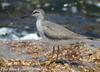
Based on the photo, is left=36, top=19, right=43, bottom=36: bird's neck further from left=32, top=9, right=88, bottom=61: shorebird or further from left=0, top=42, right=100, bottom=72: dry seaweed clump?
left=0, top=42, right=100, bottom=72: dry seaweed clump

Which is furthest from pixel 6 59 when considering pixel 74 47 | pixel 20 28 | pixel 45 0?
pixel 45 0

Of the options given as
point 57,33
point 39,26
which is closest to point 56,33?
point 57,33

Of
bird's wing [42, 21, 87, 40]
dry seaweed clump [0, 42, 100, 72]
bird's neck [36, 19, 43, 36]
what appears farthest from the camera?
bird's neck [36, 19, 43, 36]

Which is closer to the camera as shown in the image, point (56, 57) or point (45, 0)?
point (56, 57)

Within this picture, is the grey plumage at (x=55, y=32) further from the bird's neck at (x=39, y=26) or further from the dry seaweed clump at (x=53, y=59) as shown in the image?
the dry seaweed clump at (x=53, y=59)

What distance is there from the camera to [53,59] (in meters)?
13.7

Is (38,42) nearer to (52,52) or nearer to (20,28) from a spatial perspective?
(52,52)

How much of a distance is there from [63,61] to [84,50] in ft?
4.27

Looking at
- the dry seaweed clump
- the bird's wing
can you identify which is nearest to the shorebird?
the bird's wing

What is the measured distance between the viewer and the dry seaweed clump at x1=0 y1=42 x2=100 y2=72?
13.2 m

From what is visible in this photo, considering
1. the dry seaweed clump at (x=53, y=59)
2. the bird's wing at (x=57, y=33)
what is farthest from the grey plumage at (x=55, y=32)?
the dry seaweed clump at (x=53, y=59)

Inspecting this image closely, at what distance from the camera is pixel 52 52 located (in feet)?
47.2

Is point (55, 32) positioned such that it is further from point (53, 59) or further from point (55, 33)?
point (53, 59)

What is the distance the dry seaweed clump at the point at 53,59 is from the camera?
13.2 meters
